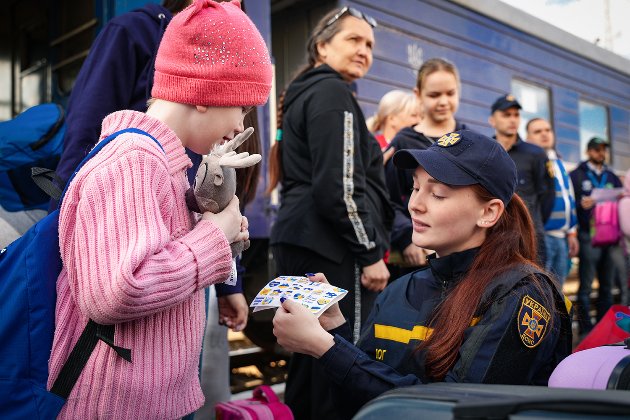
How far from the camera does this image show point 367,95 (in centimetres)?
466

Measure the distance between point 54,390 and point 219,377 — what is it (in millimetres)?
1457

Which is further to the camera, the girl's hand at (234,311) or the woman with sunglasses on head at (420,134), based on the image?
the woman with sunglasses on head at (420,134)

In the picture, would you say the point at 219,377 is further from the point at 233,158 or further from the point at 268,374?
the point at 268,374

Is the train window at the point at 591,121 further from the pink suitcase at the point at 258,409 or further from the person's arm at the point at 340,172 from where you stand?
the pink suitcase at the point at 258,409

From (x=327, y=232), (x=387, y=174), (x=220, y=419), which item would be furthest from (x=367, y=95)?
(x=220, y=419)

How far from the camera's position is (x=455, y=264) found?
1.54 meters

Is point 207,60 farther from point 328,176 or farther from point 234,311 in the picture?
point 328,176

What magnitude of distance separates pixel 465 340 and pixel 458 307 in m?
0.08

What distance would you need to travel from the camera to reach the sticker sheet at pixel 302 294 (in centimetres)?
142

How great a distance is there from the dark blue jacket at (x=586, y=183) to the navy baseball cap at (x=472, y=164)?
15.4ft

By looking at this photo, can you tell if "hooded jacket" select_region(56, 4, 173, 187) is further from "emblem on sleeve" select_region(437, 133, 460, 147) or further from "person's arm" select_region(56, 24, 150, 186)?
"emblem on sleeve" select_region(437, 133, 460, 147)

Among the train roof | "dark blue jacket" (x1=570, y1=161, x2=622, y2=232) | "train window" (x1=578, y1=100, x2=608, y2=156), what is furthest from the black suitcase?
"train window" (x1=578, y1=100, x2=608, y2=156)

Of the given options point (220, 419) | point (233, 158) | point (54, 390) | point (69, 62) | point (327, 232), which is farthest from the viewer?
point (69, 62)

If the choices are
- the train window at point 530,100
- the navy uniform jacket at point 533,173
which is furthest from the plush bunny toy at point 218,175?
the train window at point 530,100
